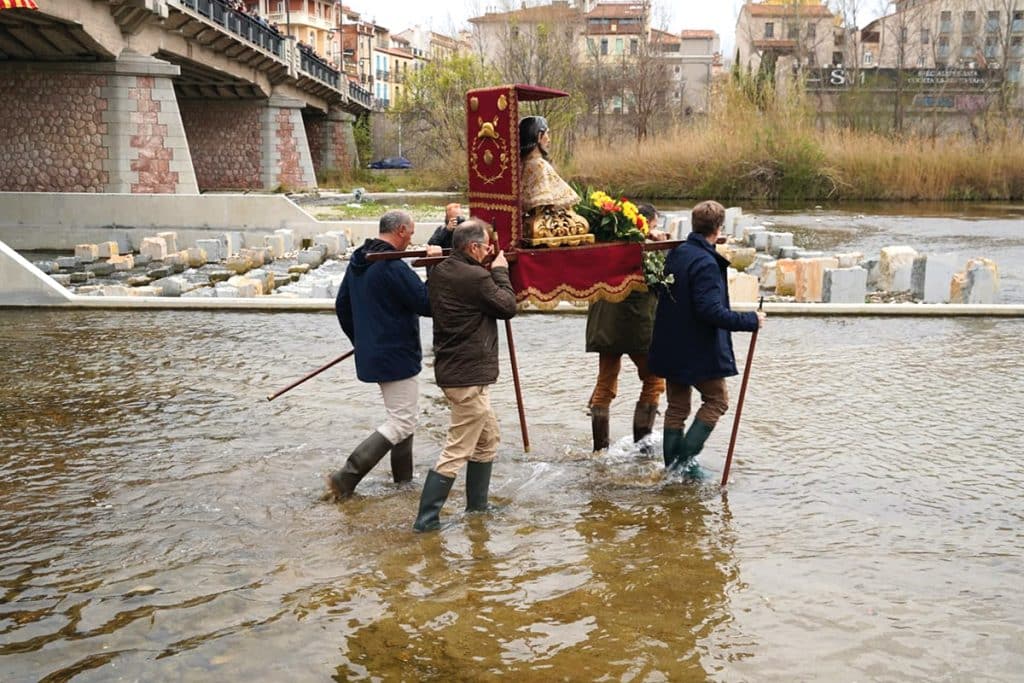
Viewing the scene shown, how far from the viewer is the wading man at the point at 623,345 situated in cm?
752

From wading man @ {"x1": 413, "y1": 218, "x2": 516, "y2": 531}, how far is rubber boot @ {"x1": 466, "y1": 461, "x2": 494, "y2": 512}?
8.2 inches

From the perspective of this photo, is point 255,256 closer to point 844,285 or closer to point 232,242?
point 232,242

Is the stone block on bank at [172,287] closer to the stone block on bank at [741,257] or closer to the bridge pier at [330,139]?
the stone block on bank at [741,257]

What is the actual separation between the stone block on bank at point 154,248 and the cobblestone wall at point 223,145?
103ft

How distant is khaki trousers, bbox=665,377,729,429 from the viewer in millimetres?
6941

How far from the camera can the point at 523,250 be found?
705 cm

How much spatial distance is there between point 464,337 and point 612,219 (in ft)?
5.85

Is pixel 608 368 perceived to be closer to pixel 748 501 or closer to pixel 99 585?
pixel 748 501

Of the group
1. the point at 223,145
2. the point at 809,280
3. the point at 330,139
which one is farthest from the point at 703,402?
the point at 330,139

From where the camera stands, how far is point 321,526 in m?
6.25

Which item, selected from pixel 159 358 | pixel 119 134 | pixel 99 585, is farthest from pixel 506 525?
pixel 119 134

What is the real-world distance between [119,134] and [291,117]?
23.7 meters

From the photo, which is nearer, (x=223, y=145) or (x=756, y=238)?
(x=756, y=238)

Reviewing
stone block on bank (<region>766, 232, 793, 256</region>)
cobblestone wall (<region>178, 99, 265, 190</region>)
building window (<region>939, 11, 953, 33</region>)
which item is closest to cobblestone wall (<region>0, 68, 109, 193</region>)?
stone block on bank (<region>766, 232, 793, 256</region>)
